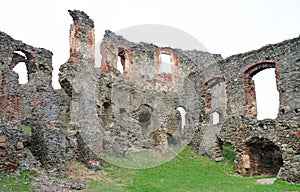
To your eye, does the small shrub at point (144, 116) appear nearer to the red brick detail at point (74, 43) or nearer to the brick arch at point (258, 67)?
the red brick detail at point (74, 43)

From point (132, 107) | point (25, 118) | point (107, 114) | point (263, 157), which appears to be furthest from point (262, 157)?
point (25, 118)

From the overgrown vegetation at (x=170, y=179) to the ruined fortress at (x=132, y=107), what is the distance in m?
0.81

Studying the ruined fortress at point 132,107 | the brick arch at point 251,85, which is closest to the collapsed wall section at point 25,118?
the ruined fortress at point 132,107

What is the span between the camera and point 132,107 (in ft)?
74.7

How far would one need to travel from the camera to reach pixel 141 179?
12977 millimetres

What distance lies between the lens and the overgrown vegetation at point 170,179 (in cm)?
1090

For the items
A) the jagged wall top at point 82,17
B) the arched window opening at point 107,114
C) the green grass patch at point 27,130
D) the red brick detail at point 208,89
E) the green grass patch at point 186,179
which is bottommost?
the green grass patch at point 186,179

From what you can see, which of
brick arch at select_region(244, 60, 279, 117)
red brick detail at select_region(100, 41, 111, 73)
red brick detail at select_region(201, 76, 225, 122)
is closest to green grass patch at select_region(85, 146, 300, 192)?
brick arch at select_region(244, 60, 279, 117)

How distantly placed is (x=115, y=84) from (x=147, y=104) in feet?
10.7

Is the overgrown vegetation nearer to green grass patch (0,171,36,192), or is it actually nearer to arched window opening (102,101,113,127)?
green grass patch (0,171,36,192)

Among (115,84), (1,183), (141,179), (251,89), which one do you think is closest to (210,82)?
(251,89)

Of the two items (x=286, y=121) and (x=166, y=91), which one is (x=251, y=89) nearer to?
(x=286, y=121)

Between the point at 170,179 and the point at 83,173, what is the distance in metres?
3.69

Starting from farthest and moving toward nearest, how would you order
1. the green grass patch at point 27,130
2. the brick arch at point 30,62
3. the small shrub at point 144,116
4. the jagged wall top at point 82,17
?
1. the small shrub at point 144,116
2. the brick arch at point 30,62
3. the jagged wall top at point 82,17
4. the green grass patch at point 27,130
